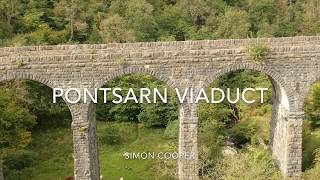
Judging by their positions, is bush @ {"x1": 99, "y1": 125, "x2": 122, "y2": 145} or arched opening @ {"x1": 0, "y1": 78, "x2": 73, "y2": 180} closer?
arched opening @ {"x1": 0, "y1": 78, "x2": 73, "y2": 180}

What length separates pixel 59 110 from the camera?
130ft

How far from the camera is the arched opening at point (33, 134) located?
31.0m

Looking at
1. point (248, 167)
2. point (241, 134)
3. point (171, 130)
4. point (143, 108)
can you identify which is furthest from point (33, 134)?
point (248, 167)

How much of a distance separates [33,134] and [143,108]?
7841 millimetres

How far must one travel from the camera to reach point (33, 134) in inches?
1507

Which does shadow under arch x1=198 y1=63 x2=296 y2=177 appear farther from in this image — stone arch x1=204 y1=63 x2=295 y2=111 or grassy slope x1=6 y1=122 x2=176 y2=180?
grassy slope x1=6 y1=122 x2=176 y2=180

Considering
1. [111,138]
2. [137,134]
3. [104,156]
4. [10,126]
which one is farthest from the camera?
[137,134]

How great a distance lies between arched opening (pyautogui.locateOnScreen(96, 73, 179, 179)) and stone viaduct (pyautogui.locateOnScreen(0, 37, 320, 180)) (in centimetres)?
459

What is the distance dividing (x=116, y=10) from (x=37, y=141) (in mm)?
22115

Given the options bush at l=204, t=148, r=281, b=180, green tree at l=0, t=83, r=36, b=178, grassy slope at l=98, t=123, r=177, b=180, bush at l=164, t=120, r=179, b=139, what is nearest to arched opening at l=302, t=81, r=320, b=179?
bush at l=204, t=148, r=281, b=180

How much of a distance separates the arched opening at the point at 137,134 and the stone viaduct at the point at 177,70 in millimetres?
4587

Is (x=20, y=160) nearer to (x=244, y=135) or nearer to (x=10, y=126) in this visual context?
(x=10, y=126)

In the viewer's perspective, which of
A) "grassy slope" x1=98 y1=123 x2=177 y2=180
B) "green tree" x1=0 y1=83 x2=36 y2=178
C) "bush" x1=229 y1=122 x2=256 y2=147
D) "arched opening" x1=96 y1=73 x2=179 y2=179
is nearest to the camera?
"green tree" x1=0 y1=83 x2=36 y2=178

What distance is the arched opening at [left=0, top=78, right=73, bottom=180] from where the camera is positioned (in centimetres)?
3105
